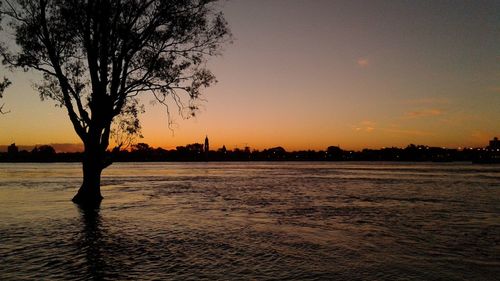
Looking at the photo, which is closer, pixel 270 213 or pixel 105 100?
pixel 270 213

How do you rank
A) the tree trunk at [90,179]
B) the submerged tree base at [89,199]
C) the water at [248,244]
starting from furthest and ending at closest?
1. the submerged tree base at [89,199]
2. the tree trunk at [90,179]
3. the water at [248,244]

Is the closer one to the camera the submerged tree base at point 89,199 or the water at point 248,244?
the water at point 248,244

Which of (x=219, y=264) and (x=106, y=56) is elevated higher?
(x=106, y=56)

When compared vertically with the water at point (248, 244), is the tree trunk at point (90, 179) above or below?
above

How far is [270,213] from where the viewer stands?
26484 millimetres

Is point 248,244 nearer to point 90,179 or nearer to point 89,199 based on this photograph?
point 90,179

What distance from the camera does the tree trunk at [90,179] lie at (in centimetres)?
2845

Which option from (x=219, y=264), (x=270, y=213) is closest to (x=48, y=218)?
(x=270, y=213)

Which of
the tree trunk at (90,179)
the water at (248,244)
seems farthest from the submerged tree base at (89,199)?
the water at (248,244)

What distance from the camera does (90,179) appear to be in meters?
29.0

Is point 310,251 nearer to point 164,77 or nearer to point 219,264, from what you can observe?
point 219,264

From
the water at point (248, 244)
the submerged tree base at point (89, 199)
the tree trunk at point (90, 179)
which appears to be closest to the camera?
the water at point (248, 244)

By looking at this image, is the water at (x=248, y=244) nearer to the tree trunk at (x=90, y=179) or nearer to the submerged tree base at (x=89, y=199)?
the submerged tree base at (x=89, y=199)

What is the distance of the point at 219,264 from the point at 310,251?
379 centimetres
